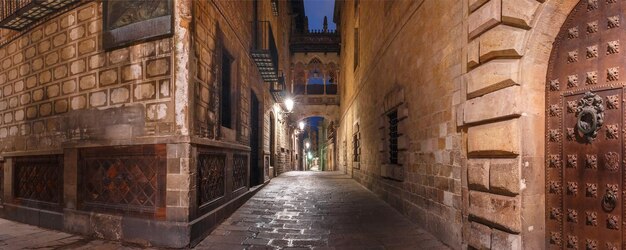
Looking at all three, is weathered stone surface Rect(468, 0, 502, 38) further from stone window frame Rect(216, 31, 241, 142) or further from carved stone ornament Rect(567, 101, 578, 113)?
stone window frame Rect(216, 31, 241, 142)

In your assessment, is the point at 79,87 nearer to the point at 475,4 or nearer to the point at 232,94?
the point at 232,94

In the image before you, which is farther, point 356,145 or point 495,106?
point 356,145

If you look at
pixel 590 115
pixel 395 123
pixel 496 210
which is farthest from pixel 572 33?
pixel 395 123

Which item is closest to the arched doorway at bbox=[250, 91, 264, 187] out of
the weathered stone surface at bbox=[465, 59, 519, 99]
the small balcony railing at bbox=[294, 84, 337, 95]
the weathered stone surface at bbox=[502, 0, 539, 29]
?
the weathered stone surface at bbox=[465, 59, 519, 99]

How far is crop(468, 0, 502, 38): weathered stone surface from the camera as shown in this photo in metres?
3.07

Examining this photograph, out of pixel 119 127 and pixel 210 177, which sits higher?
pixel 119 127

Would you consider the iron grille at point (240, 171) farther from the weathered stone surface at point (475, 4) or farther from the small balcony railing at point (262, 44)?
the weathered stone surface at point (475, 4)

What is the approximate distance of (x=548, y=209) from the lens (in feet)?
9.37

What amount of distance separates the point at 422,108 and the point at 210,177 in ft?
11.3

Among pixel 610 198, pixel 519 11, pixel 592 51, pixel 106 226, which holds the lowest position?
pixel 106 226

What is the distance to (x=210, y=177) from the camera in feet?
16.0

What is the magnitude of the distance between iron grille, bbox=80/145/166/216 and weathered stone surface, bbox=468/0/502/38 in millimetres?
3927

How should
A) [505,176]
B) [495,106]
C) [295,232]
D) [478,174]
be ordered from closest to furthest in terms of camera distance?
[505,176] < [495,106] < [478,174] < [295,232]

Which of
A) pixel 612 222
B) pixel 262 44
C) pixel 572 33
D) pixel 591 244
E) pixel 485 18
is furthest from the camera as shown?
pixel 262 44
